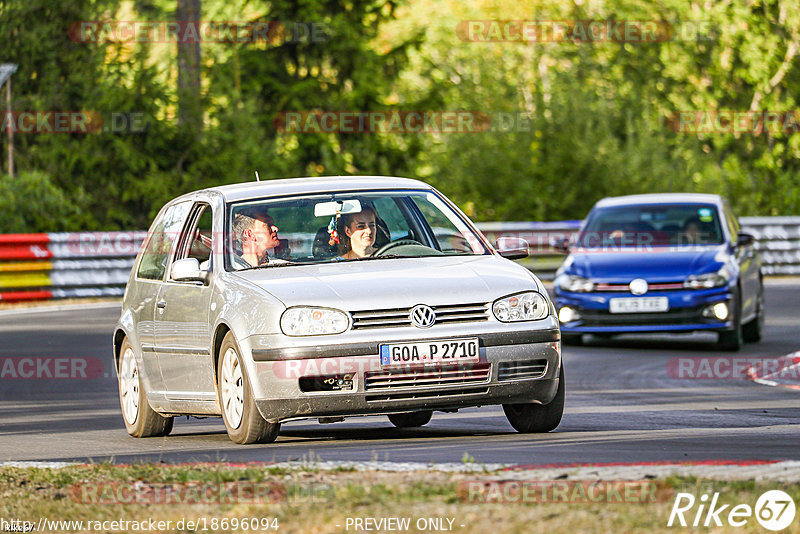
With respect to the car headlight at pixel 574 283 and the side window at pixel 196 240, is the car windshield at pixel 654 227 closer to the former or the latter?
the car headlight at pixel 574 283

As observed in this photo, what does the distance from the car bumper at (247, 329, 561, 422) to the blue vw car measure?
27.0 ft

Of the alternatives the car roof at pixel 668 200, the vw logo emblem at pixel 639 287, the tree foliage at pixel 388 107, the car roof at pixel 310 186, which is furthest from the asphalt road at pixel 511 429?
the tree foliage at pixel 388 107

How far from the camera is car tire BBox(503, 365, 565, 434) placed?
9805 millimetres

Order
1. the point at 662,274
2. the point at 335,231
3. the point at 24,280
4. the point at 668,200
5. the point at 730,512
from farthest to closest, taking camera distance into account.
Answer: the point at 24,280 < the point at 668,200 < the point at 662,274 < the point at 335,231 < the point at 730,512

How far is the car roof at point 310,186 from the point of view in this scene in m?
10.5

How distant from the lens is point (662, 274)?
57.3 feet

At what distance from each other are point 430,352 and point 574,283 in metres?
8.98

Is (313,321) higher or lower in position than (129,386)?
higher

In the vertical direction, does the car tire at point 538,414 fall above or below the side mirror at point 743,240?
above

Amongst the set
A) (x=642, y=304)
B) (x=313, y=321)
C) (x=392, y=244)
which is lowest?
(x=642, y=304)

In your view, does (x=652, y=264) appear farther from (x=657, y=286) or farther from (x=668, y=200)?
(x=668, y=200)

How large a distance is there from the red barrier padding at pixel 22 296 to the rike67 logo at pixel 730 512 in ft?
66.4

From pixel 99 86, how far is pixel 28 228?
192 inches

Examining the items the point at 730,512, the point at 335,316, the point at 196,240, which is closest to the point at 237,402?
the point at 335,316
